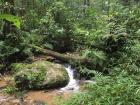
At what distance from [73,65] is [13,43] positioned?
2.47 m

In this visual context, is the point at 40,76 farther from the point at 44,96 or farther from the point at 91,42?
the point at 91,42

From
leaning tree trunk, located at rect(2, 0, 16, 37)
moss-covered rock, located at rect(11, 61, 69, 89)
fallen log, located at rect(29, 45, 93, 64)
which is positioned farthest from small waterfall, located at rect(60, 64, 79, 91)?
leaning tree trunk, located at rect(2, 0, 16, 37)

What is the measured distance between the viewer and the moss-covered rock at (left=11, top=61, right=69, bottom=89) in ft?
27.8

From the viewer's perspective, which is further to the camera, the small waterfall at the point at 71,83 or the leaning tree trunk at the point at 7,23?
the leaning tree trunk at the point at 7,23

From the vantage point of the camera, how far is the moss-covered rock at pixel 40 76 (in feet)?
27.8

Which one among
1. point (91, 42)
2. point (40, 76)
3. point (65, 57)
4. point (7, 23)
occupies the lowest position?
point (40, 76)

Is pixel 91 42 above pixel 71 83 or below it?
above

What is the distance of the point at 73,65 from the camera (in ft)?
32.8

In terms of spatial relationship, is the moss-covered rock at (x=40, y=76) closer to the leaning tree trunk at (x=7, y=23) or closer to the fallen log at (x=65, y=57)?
the fallen log at (x=65, y=57)

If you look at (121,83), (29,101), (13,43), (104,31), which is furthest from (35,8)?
(121,83)

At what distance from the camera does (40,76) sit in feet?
28.5

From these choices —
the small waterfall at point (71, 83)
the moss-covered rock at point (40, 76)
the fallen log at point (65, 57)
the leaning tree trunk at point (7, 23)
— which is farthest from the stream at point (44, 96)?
the leaning tree trunk at point (7, 23)

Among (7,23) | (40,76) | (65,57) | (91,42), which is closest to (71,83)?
(40,76)

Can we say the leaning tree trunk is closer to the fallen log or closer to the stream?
the fallen log
